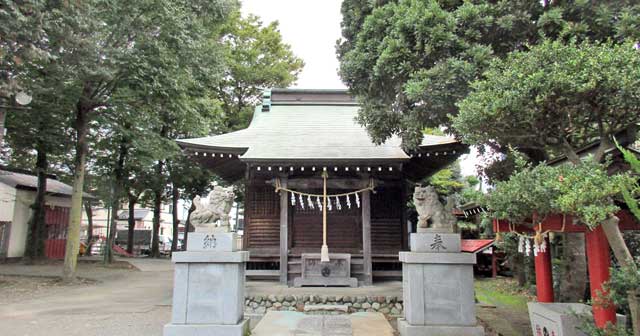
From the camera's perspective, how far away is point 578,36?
5.35m

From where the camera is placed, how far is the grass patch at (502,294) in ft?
32.3

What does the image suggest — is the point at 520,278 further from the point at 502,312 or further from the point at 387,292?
the point at 387,292

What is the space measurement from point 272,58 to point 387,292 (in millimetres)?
17532

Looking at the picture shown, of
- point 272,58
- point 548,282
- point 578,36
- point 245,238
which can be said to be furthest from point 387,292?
point 272,58

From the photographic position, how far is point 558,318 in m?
4.89

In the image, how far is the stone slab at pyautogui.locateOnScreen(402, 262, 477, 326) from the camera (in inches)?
245

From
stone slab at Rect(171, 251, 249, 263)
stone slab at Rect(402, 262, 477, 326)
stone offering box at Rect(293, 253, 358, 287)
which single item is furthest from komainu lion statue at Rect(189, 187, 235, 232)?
stone offering box at Rect(293, 253, 358, 287)

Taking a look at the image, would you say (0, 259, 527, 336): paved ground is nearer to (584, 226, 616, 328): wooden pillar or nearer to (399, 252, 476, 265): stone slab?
(399, 252, 476, 265): stone slab

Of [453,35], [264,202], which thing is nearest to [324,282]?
[264,202]

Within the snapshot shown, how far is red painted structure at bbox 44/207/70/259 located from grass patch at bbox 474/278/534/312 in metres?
21.0

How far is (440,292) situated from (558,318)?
5.72 ft

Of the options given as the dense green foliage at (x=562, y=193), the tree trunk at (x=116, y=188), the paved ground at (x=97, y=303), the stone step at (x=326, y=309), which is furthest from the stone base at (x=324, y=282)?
the tree trunk at (x=116, y=188)

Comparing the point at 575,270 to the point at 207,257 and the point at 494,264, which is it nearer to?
the point at 207,257

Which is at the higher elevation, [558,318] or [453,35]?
[453,35]
